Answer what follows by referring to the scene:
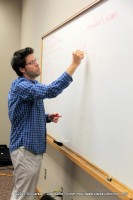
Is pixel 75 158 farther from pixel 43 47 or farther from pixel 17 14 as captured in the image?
pixel 17 14

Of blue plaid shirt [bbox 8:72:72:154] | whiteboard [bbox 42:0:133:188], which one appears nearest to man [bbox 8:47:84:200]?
blue plaid shirt [bbox 8:72:72:154]

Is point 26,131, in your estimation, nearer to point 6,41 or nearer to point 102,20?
point 102,20

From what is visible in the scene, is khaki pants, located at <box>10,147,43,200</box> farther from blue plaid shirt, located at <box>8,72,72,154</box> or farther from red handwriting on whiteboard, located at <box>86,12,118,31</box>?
red handwriting on whiteboard, located at <box>86,12,118,31</box>

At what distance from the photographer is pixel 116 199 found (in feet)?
4.86

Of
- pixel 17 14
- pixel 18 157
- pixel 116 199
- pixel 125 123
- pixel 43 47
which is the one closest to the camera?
pixel 125 123

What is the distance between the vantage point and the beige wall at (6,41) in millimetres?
4262

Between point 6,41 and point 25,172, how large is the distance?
2898 millimetres

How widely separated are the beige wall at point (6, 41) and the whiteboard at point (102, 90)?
2333mm

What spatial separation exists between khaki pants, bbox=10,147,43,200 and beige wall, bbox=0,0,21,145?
2.50 meters

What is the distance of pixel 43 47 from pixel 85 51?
111cm

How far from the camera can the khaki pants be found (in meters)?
1.90

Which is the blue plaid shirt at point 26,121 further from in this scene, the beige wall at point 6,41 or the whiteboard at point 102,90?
the beige wall at point 6,41

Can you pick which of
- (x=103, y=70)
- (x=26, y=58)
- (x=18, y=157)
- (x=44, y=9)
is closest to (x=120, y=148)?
(x=103, y=70)

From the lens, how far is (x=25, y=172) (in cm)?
190
